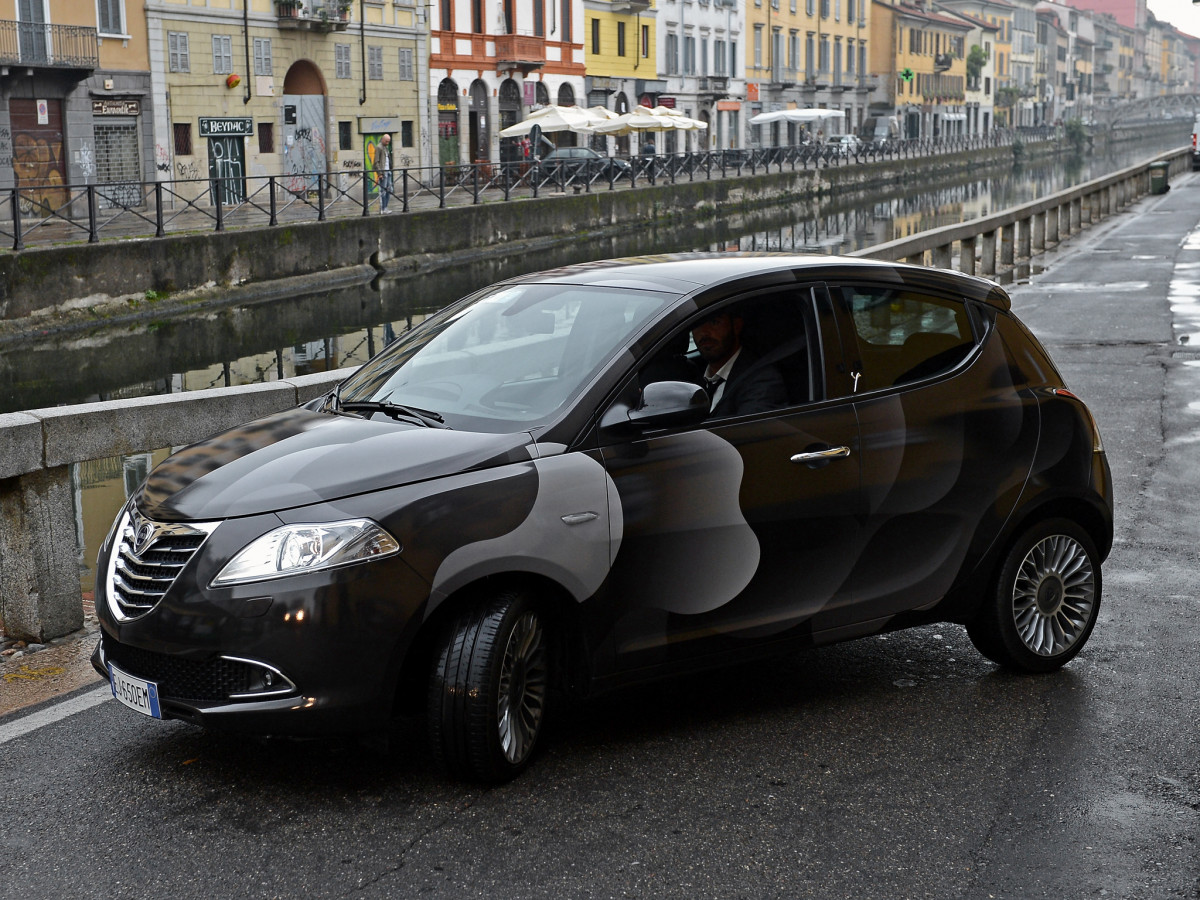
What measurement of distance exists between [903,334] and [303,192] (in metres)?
28.1

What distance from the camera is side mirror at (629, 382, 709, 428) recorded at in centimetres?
438

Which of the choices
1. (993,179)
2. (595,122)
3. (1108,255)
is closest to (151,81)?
(595,122)

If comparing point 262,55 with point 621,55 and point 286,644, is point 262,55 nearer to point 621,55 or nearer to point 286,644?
point 621,55

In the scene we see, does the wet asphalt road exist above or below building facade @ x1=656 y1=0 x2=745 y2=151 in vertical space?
below

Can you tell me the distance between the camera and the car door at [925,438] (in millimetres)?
4930

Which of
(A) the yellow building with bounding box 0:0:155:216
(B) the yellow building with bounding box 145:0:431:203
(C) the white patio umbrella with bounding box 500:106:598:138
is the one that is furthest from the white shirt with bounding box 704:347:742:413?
(C) the white patio umbrella with bounding box 500:106:598:138

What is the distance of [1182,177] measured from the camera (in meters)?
56.5

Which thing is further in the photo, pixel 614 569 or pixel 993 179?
pixel 993 179

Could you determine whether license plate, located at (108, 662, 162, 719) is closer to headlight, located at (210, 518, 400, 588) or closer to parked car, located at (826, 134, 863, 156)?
headlight, located at (210, 518, 400, 588)

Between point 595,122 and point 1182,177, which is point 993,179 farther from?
point 595,122

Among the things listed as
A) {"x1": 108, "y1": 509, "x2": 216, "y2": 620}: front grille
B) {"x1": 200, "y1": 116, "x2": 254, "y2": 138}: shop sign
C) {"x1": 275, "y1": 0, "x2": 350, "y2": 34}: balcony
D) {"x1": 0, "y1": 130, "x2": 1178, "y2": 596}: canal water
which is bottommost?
{"x1": 0, "y1": 130, "x2": 1178, "y2": 596}: canal water

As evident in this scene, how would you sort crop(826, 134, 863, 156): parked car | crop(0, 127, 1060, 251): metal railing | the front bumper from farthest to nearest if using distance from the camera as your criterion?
crop(826, 134, 863, 156): parked car, crop(0, 127, 1060, 251): metal railing, the front bumper

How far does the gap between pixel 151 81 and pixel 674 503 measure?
3771 cm

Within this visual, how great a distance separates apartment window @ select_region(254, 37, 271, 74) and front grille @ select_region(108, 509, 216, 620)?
41142mm
